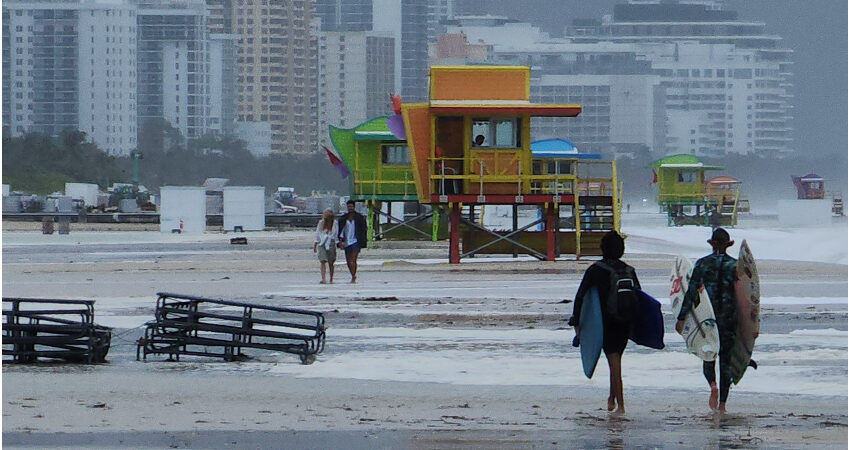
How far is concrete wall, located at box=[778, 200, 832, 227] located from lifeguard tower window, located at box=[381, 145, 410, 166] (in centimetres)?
4662

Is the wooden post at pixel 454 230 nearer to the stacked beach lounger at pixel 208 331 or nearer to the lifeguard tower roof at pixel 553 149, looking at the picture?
the lifeguard tower roof at pixel 553 149

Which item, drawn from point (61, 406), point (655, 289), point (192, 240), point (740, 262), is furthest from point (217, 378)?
point (192, 240)

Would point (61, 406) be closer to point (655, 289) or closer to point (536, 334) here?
point (536, 334)

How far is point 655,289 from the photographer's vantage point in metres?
28.0

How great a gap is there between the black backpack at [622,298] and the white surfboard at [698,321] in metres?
0.35

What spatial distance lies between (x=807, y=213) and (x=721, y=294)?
84512mm

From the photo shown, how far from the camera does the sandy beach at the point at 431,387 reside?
10.9 metres

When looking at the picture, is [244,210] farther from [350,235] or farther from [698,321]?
[698,321]

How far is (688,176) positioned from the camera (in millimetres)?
93688

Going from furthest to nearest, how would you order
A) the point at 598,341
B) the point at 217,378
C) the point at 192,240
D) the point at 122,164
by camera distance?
the point at 122,164 < the point at 192,240 < the point at 217,378 < the point at 598,341

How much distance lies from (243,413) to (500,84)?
25966 mm

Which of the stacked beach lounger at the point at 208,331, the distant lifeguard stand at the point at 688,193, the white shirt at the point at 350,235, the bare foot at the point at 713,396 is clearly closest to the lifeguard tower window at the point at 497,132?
the white shirt at the point at 350,235

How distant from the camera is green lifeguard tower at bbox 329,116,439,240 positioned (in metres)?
50.2

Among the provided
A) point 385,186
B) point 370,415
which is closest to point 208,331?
point 370,415
